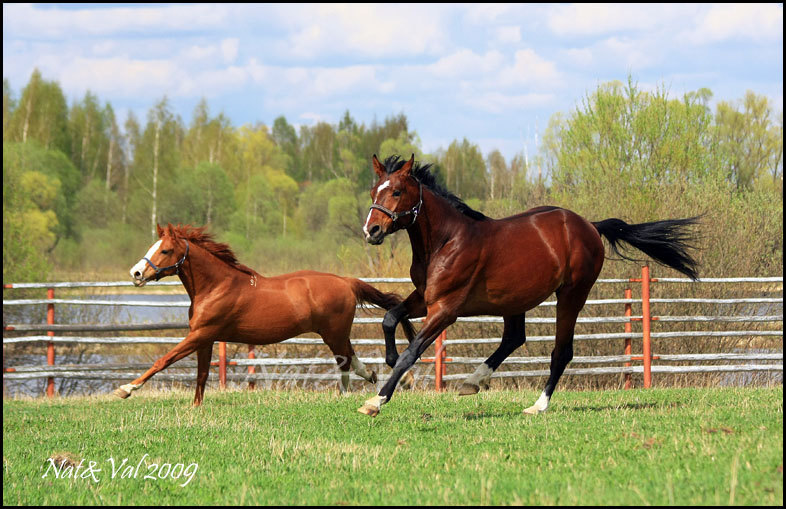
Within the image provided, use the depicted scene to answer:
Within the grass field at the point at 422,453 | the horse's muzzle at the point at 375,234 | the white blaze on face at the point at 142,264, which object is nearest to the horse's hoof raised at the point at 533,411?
the grass field at the point at 422,453

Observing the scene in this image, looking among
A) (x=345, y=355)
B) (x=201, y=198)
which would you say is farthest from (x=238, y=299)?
(x=201, y=198)

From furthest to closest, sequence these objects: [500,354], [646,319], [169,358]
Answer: [646,319]
[169,358]
[500,354]

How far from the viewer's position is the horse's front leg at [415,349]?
6.74 m

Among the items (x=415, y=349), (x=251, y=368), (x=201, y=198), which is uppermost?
(x=201, y=198)

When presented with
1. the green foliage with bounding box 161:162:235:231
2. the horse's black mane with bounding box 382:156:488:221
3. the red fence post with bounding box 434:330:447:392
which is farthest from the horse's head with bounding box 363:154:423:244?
the green foliage with bounding box 161:162:235:231

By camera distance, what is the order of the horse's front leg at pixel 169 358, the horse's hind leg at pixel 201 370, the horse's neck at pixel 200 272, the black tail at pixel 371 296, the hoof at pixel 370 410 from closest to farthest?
the hoof at pixel 370 410, the horse's front leg at pixel 169 358, the horse's neck at pixel 200 272, the horse's hind leg at pixel 201 370, the black tail at pixel 371 296

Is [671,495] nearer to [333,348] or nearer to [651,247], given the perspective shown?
[651,247]

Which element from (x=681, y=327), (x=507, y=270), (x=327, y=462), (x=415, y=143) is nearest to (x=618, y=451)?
Result: (x=327, y=462)

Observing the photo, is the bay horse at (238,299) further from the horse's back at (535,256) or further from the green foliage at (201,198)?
the green foliage at (201,198)

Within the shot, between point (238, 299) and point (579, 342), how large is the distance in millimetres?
7163

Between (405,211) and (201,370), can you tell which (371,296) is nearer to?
(201,370)

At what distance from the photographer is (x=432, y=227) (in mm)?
7359

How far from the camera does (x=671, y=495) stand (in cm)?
411

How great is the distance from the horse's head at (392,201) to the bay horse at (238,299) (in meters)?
2.64
